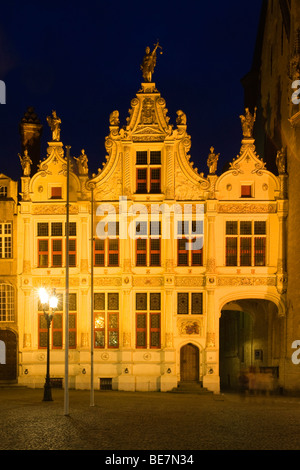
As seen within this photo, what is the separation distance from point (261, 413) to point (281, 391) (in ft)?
30.7

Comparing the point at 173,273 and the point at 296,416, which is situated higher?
the point at 173,273

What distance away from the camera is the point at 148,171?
3522 centimetres

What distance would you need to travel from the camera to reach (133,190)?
3503cm

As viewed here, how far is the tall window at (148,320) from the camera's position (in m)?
34.6

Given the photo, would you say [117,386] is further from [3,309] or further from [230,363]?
[230,363]

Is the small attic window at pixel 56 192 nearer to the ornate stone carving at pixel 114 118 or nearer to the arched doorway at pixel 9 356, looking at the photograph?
Answer: the ornate stone carving at pixel 114 118

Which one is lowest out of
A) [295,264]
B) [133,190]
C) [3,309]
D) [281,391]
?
[281,391]

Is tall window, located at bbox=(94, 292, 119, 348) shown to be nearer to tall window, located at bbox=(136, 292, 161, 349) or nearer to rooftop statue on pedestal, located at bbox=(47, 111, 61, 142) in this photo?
tall window, located at bbox=(136, 292, 161, 349)

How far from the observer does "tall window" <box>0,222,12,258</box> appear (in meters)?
35.8

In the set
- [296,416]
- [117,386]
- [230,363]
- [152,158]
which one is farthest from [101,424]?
[230,363]

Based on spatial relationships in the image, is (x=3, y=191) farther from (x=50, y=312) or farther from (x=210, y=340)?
(x=210, y=340)
